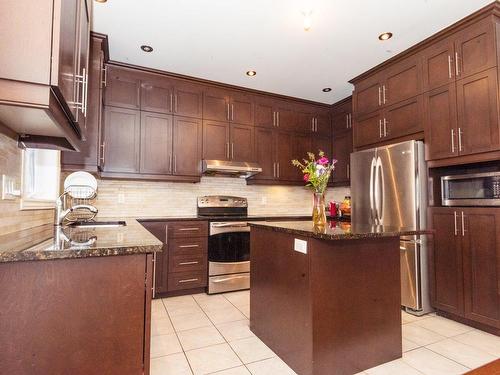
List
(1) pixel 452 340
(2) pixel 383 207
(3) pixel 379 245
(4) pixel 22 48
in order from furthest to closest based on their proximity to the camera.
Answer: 1. (2) pixel 383 207
2. (1) pixel 452 340
3. (3) pixel 379 245
4. (4) pixel 22 48

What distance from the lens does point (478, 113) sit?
2.50 meters

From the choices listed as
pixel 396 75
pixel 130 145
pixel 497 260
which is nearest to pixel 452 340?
pixel 497 260

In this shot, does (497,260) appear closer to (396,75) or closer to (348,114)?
(396,75)

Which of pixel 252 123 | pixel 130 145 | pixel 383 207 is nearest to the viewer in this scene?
pixel 383 207

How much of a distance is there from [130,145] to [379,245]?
9.48 feet

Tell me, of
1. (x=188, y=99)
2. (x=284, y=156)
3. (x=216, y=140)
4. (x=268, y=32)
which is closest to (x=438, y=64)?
(x=268, y=32)

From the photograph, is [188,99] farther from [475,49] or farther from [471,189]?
[471,189]

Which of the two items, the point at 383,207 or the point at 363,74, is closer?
the point at 383,207

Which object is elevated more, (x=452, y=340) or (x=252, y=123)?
(x=252, y=123)

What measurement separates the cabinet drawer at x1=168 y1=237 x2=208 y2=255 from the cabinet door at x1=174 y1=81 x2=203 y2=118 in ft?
5.22

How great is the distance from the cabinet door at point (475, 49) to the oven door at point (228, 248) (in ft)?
9.02

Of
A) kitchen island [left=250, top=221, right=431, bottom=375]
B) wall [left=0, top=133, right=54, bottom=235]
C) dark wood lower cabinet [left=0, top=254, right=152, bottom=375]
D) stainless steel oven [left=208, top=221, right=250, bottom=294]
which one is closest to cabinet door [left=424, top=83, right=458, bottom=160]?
kitchen island [left=250, top=221, right=431, bottom=375]

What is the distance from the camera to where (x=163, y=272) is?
3344 mm

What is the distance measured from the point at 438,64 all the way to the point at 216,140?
8.49 ft
